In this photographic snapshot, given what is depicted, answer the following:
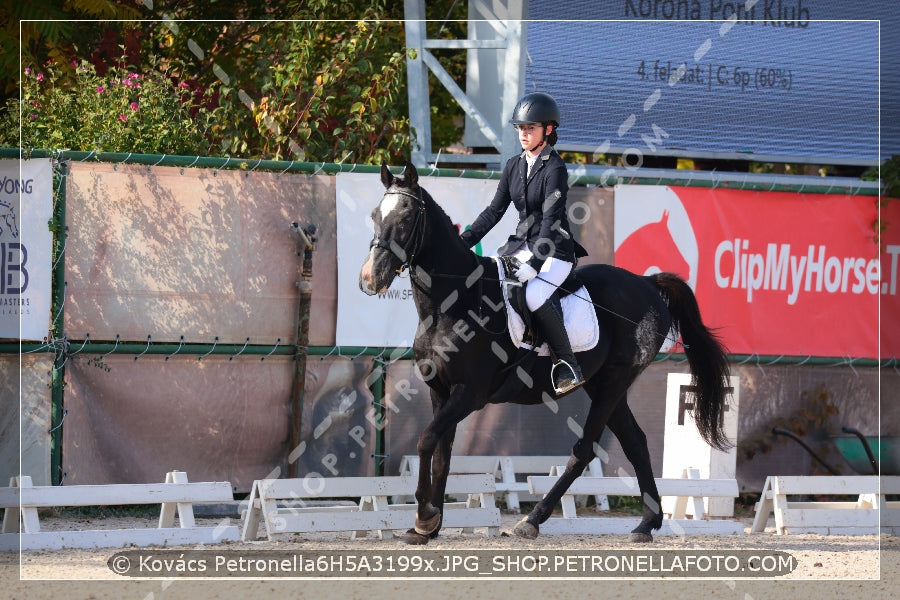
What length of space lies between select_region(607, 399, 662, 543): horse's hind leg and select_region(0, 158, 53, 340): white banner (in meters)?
4.38

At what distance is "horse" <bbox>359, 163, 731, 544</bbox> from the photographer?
24.2ft

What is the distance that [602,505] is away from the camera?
1034cm

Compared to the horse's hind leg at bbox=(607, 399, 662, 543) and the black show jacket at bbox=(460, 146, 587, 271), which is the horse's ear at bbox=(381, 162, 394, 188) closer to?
the black show jacket at bbox=(460, 146, 587, 271)

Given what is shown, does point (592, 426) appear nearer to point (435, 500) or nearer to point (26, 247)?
point (435, 500)

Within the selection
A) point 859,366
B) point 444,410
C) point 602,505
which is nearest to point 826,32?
point 859,366

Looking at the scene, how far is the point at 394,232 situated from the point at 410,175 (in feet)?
1.29

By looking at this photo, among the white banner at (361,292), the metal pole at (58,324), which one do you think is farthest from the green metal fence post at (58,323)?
the white banner at (361,292)

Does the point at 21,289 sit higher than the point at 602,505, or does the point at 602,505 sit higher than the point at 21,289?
the point at 21,289

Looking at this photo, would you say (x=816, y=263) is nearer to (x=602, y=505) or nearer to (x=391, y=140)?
(x=602, y=505)

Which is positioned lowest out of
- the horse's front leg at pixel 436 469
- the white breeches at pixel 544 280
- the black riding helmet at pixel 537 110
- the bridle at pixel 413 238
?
the horse's front leg at pixel 436 469

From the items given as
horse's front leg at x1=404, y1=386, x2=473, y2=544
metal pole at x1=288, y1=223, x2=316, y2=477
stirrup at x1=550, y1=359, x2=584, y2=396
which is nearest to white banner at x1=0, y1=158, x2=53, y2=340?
metal pole at x1=288, y1=223, x2=316, y2=477

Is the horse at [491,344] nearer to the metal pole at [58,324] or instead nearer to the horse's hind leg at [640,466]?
the horse's hind leg at [640,466]

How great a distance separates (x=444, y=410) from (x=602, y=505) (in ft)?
10.9

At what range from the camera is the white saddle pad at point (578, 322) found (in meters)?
7.89
